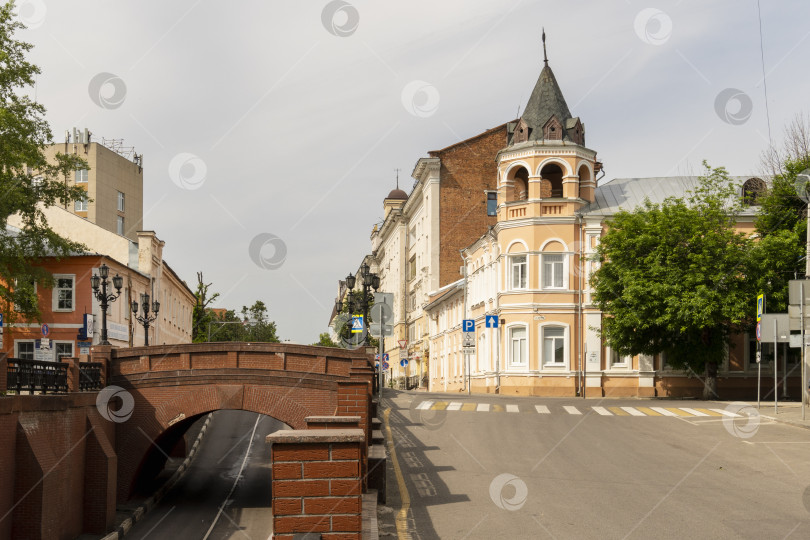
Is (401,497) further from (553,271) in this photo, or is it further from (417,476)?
(553,271)

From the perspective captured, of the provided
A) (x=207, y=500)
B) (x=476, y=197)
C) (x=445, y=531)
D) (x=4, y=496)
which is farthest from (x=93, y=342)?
(x=445, y=531)

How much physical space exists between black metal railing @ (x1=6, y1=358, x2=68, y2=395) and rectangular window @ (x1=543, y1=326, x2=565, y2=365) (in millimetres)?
28077

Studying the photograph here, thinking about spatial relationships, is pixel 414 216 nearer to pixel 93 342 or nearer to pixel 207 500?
pixel 93 342

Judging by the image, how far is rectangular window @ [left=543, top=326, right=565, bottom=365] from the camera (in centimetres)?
4734

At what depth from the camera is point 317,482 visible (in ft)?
20.1

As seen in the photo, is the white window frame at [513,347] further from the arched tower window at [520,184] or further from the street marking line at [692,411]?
the street marking line at [692,411]

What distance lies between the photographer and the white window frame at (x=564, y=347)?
47125 millimetres

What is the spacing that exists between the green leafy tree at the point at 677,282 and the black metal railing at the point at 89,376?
929 inches

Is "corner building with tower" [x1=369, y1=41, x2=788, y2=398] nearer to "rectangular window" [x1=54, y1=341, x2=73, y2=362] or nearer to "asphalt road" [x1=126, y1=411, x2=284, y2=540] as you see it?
"asphalt road" [x1=126, y1=411, x2=284, y2=540]

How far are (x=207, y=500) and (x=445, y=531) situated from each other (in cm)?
1811

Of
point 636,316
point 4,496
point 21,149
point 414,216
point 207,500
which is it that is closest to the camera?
point 4,496

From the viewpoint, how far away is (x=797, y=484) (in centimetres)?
1750

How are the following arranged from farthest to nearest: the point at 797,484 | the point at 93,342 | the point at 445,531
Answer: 1. the point at 93,342
2. the point at 797,484
3. the point at 445,531

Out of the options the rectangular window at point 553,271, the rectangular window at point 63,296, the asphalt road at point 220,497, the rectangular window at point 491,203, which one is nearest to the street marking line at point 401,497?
the asphalt road at point 220,497
